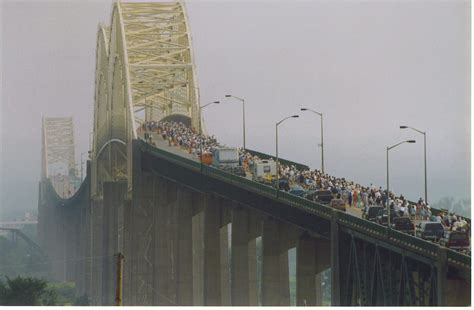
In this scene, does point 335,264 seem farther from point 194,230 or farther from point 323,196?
point 194,230

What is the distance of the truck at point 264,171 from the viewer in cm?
11300

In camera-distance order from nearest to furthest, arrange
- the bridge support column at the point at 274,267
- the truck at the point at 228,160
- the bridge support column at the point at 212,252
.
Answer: the bridge support column at the point at 274,267, the truck at the point at 228,160, the bridge support column at the point at 212,252

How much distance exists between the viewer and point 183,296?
15462 cm

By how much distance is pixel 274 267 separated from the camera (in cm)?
12125

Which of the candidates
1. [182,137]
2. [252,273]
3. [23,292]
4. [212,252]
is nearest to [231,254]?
[252,273]

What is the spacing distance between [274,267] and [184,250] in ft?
115

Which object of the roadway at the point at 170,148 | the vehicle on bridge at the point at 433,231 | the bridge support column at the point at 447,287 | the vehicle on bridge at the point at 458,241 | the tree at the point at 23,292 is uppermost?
the roadway at the point at 170,148

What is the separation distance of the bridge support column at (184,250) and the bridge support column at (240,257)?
68.7ft

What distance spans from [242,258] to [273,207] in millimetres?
25642

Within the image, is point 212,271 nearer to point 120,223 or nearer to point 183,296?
point 183,296

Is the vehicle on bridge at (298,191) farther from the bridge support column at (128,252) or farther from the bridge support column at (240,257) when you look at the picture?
the bridge support column at (128,252)

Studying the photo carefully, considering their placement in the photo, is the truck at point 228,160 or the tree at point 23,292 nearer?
the truck at point 228,160

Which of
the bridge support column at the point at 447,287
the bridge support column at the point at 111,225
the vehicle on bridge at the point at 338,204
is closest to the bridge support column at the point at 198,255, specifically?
the bridge support column at the point at 111,225

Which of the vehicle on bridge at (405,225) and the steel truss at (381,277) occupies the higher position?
the vehicle on bridge at (405,225)
